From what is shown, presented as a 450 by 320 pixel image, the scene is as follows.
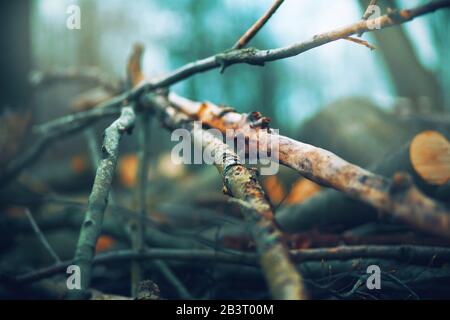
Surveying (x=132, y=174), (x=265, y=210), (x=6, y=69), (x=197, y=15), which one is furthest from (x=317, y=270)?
(x=197, y=15)

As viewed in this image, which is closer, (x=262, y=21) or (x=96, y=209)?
(x=96, y=209)

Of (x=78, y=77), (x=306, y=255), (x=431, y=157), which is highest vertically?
(x=78, y=77)

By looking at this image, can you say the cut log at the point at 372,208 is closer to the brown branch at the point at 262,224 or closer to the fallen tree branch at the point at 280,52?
the fallen tree branch at the point at 280,52

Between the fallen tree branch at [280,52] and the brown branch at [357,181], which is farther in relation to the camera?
the fallen tree branch at [280,52]

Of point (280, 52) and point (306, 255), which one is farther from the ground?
point (280, 52)

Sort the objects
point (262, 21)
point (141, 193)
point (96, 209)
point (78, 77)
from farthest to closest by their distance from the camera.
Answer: point (78, 77)
point (141, 193)
point (262, 21)
point (96, 209)

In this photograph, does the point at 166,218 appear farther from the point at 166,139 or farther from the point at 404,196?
the point at 166,139

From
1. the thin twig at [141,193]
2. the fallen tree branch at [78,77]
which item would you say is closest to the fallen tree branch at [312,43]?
the thin twig at [141,193]

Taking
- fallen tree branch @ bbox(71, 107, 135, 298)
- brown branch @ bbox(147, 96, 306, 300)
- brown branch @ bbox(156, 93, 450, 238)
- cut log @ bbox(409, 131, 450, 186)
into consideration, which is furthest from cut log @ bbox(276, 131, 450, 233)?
Answer: fallen tree branch @ bbox(71, 107, 135, 298)

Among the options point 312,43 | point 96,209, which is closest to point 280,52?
point 312,43

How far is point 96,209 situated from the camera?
126 cm

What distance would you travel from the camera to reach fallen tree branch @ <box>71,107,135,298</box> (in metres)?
1.14

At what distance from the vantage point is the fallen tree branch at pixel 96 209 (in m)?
1.14

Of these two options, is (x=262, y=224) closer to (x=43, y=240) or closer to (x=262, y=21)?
(x=262, y=21)
